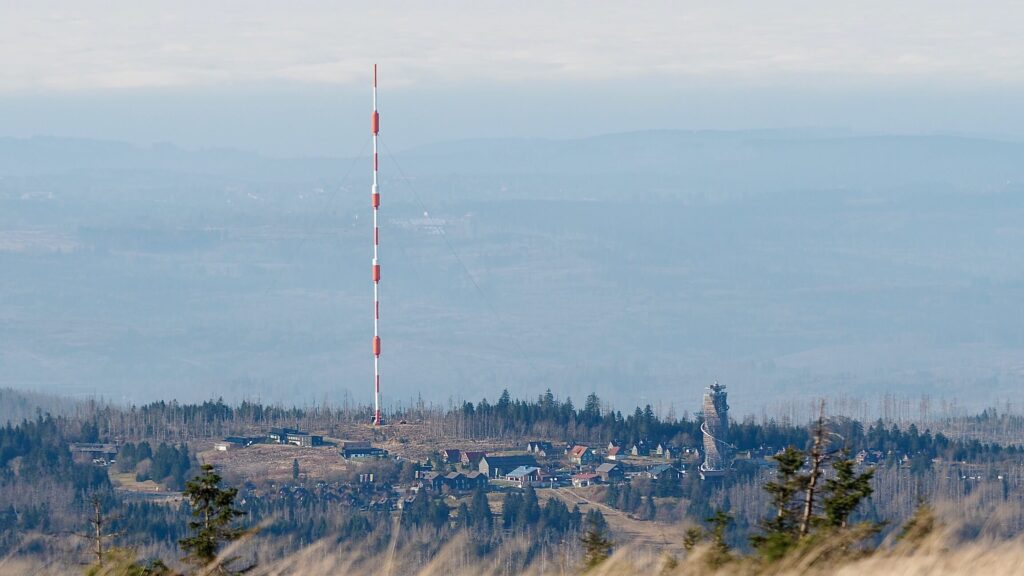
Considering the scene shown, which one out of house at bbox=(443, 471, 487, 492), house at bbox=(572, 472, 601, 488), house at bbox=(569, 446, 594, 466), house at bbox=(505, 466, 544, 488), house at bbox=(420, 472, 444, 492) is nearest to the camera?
house at bbox=(420, 472, 444, 492)

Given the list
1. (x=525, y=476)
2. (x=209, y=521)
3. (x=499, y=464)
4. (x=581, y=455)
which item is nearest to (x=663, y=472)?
(x=581, y=455)

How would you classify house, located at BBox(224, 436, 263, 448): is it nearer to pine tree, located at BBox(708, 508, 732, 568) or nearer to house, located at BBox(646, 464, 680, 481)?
house, located at BBox(646, 464, 680, 481)

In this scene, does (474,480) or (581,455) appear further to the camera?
(581,455)

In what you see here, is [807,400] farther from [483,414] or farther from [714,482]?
[714,482]

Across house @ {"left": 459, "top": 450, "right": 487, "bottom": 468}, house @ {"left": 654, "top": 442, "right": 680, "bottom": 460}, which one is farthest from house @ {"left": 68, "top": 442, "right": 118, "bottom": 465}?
house @ {"left": 654, "top": 442, "right": 680, "bottom": 460}

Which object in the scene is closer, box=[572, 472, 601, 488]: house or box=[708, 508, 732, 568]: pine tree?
box=[708, 508, 732, 568]: pine tree

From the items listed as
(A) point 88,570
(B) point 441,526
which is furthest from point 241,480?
(A) point 88,570

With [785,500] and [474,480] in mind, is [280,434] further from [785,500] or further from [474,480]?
[785,500]
